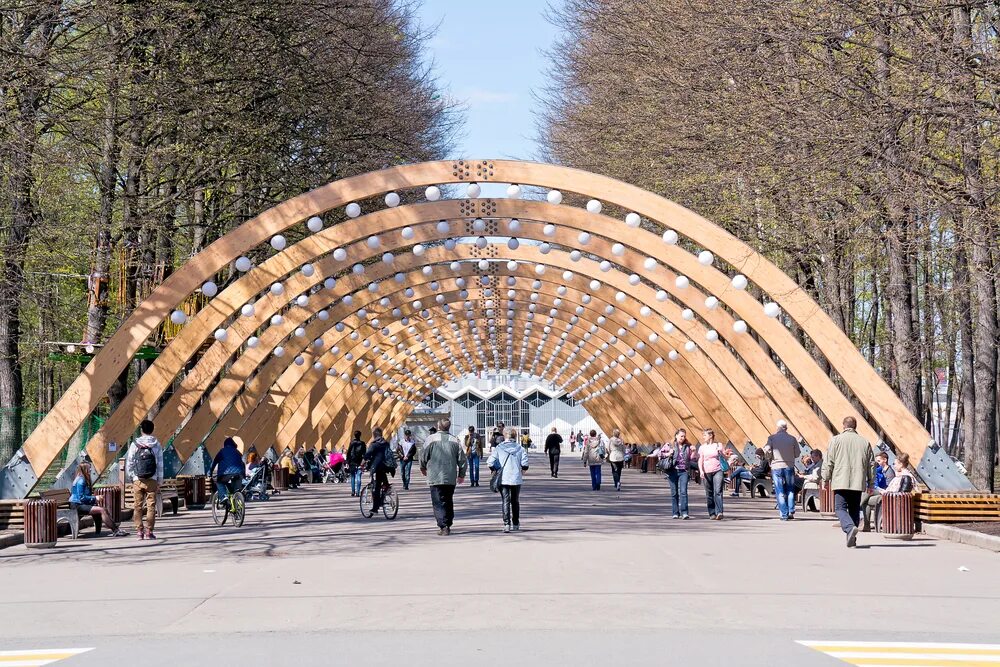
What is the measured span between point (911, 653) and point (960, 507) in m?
9.95

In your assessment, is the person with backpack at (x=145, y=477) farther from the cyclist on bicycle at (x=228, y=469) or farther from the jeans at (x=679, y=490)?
the jeans at (x=679, y=490)

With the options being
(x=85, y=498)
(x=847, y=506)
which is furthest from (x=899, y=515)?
(x=85, y=498)

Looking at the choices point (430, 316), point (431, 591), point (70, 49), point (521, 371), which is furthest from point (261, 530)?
point (521, 371)

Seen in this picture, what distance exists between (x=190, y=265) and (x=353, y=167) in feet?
28.8

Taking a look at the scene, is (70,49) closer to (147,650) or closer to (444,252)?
(444,252)

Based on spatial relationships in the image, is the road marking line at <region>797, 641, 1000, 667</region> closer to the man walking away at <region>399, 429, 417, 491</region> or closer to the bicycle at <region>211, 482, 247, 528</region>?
the bicycle at <region>211, 482, 247, 528</region>

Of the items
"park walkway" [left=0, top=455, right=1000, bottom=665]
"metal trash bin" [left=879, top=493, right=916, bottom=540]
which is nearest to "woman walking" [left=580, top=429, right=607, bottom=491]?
"park walkway" [left=0, top=455, right=1000, bottom=665]

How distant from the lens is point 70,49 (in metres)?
18.0

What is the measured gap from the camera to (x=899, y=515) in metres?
15.9

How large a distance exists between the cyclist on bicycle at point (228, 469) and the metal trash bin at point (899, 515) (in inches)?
358

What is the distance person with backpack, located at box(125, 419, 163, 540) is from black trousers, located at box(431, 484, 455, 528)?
3401 millimetres

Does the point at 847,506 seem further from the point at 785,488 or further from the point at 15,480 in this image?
the point at 15,480

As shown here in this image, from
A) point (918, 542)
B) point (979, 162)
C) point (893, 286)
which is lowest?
point (918, 542)

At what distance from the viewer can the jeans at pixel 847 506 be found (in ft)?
48.4
